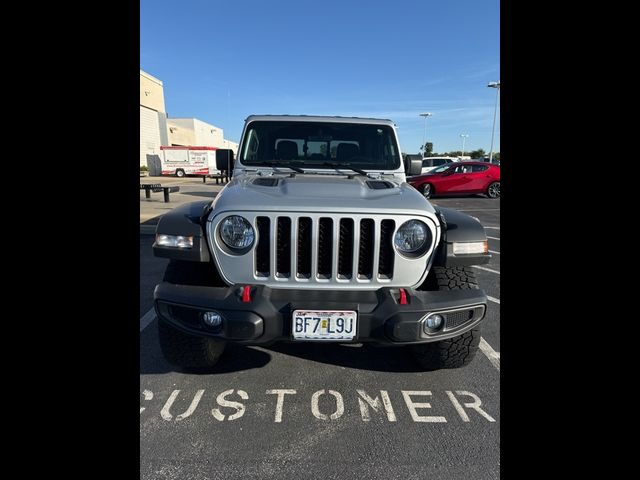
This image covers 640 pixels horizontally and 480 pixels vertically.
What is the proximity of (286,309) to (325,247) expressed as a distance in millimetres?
442

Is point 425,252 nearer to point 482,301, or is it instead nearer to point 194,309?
point 482,301

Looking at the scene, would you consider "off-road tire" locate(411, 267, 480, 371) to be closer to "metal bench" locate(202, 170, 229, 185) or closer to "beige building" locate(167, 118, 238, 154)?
"metal bench" locate(202, 170, 229, 185)

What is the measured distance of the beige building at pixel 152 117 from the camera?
3784cm

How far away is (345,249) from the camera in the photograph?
2.00 meters

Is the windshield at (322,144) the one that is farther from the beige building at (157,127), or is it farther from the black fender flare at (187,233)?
the beige building at (157,127)

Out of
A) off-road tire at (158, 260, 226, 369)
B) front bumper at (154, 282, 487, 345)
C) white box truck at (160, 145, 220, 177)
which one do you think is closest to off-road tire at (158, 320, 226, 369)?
off-road tire at (158, 260, 226, 369)

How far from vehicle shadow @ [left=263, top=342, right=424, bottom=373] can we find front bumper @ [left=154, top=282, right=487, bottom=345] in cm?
80

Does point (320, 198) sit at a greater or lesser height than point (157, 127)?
lesser

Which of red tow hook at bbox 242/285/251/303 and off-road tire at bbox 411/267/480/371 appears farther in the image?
off-road tire at bbox 411/267/480/371

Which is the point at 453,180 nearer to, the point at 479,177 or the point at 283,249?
the point at 479,177

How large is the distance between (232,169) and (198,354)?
6.23 ft

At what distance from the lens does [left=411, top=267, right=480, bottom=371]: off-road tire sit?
7.16 ft

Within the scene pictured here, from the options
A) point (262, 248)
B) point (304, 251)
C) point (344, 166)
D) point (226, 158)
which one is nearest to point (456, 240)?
point (304, 251)
